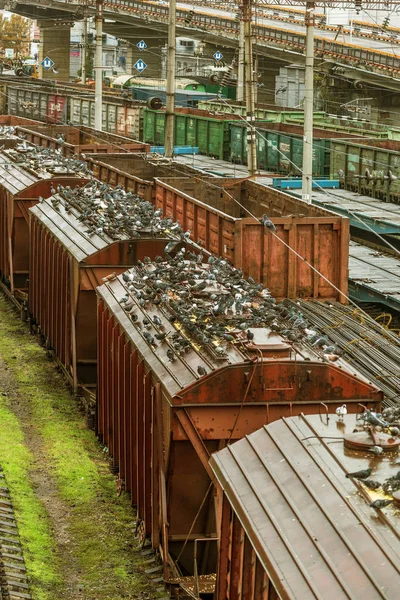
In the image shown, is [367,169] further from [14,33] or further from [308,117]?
[14,33]

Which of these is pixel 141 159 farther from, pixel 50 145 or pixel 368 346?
pixel 368 346

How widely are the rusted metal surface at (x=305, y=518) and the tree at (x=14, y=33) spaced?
13786 centimetres

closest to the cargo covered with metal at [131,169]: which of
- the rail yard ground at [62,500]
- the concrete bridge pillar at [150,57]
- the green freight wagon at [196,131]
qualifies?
the rail yard ground at [62,500]

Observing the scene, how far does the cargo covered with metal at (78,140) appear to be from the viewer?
127 feet

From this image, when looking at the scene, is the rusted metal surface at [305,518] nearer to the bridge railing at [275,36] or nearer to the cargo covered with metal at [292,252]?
the cargo covered with metal at [292,252]

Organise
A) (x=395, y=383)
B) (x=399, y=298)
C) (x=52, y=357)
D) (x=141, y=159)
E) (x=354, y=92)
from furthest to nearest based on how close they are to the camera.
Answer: (x=354, y=92), (x=141, y=159), (x=52, y=357), (x=399, y=298), (x=395, y=383)

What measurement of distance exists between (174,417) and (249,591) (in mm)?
3063

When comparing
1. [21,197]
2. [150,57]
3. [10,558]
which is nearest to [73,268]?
[10,558]

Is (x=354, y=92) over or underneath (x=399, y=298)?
over

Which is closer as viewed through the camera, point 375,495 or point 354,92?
point 375,495

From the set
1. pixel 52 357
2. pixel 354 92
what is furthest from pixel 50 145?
pixel 354 92

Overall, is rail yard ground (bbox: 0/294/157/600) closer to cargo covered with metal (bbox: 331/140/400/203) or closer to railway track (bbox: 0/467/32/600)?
railway track (bbox: 0/467/32/600)

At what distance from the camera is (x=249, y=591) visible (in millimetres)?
9203

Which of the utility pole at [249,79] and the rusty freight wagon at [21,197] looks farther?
the utility pole at [249,79]
